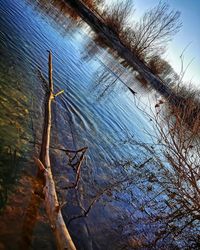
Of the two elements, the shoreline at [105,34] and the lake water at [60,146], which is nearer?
the lake water at [60,146]

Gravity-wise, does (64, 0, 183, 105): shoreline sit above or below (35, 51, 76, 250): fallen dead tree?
above

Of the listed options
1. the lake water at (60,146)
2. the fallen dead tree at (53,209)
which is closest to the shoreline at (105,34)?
the lake water at (60,146)

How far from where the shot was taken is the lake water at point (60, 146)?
377 cm

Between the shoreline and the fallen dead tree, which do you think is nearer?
the fallen dead tree

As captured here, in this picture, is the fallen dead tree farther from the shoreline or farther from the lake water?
the shoreline

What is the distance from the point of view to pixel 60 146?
588 centimetres

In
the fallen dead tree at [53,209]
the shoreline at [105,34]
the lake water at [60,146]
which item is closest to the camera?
the fallen dead tree at [53,209]

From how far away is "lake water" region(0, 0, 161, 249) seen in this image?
3773 millimetres

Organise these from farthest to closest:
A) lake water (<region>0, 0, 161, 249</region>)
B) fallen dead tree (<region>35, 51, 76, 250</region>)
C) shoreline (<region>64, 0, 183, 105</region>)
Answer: shoreline (<region>64, 0, 183, 105</region>) → lake water (<region>0, 0, 161, 249</region>) → fallen dead tree (<region>35, 51, 76, 250</region>)

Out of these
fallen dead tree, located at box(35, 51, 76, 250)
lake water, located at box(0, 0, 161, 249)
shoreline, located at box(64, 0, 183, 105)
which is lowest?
lake water, located at box(0, 0, 161, 249)

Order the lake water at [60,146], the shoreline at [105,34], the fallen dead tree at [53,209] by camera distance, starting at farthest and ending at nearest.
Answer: the shoreline at [105,34] < the lake water at [60,146] < the fallen dead tree at [53,209]

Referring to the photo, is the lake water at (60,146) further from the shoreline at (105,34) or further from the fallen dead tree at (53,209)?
the shoreline at (105,34)

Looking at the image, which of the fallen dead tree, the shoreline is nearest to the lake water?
the fallen dead tree

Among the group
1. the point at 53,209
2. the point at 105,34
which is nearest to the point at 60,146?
the point at 53,209
